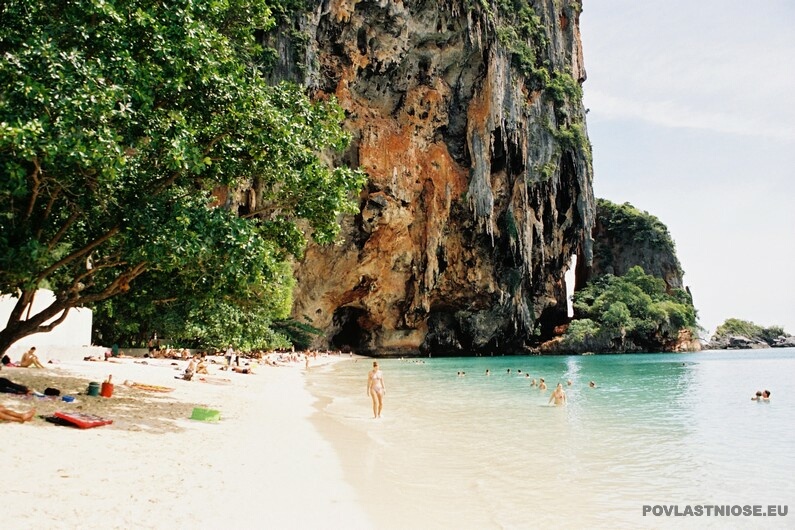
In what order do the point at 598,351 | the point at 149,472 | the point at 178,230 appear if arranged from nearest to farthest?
the point at 149,472
the point at 178,230
the point at 598,351

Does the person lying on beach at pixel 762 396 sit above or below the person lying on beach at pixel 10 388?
below

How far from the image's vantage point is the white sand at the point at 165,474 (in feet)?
12.7

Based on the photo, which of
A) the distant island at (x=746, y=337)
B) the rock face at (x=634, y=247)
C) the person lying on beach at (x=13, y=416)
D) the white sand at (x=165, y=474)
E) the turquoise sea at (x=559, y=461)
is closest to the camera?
the white sand at (x=165, y=474)

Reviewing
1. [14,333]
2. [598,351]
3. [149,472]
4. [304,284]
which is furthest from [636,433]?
[598,351]

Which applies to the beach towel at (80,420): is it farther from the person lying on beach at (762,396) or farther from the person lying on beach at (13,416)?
the person lying on beach at (762,396)

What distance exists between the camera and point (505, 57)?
45.1 meters

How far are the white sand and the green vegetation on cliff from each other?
10719cm

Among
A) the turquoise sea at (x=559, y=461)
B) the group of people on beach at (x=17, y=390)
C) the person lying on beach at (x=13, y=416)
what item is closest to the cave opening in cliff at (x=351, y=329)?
the turquoise sea at (x=559, y=461)

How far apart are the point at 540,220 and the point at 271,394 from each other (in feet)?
135

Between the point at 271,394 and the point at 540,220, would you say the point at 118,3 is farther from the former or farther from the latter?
the point at 540,220

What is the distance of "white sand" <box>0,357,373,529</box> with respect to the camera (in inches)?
152

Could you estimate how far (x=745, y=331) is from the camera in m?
96.2

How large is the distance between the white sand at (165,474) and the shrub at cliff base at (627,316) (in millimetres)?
54465

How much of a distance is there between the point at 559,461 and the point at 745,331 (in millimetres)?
111009
